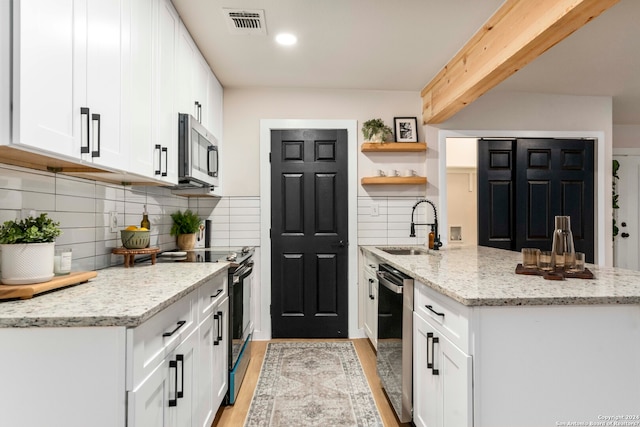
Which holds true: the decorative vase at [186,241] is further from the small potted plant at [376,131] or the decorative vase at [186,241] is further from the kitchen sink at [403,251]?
the small potted plant at [376,131]

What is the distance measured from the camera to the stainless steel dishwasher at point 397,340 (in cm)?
208

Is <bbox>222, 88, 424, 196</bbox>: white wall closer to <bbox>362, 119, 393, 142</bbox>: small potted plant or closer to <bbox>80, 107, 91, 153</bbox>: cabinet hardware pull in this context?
<bbox>362, 119, 393, 142</bbox>: small potted plant

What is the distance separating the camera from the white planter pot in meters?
1.33

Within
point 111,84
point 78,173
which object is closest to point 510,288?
point 111,84

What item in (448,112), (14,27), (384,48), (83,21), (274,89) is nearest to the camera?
(14,27)

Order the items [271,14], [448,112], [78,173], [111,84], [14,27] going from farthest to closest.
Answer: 1. [448,112]
2. [271,14]
3. [78,173]
4. [111,84]
5. [14,27]

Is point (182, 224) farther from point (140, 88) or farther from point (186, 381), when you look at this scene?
point (186, 381)

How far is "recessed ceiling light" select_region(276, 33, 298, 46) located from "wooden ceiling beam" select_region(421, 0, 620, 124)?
124cm

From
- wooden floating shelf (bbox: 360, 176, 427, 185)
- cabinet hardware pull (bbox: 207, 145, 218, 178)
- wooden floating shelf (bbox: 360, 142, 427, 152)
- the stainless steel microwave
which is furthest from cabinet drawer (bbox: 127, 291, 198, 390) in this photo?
wooden floating shelf (bbox: 360, 142, 427, 152)

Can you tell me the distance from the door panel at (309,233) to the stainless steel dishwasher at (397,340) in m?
1.24

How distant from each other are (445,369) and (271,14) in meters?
2.19

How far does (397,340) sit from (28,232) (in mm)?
1783

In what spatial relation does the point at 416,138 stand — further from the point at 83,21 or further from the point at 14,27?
the point at 14,27

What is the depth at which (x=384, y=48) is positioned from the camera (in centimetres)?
291
